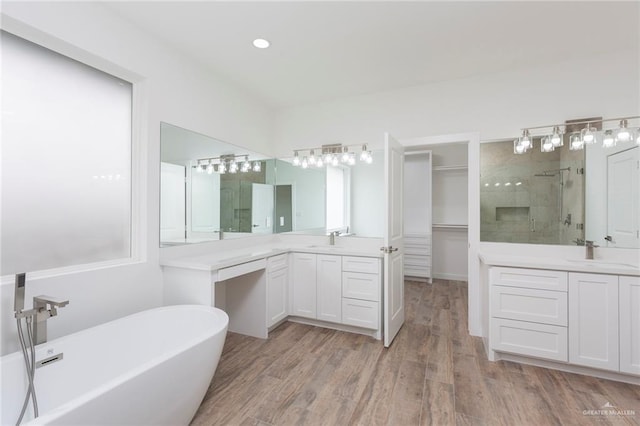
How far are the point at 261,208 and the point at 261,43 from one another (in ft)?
6.31

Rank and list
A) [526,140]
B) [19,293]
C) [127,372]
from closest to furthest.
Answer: [127,372] < [19,293] < [526,140]

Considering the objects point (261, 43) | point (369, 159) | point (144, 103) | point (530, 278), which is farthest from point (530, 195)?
point (144, 103)

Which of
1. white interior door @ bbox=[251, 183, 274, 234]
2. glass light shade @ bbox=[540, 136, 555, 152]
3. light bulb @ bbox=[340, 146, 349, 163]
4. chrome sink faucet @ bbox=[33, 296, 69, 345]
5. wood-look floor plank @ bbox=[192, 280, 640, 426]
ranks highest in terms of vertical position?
light bulb @ bbox=[340, 146, 349, 163]

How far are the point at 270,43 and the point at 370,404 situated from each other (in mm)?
2952

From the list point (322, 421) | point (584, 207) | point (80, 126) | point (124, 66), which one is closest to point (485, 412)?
point (322, 421)

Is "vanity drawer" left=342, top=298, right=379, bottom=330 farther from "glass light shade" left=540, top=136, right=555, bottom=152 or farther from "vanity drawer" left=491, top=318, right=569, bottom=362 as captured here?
"glass light shade" left=540, top=136, right=555, bottom=152

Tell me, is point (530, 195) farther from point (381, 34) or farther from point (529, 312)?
point (381, 34)

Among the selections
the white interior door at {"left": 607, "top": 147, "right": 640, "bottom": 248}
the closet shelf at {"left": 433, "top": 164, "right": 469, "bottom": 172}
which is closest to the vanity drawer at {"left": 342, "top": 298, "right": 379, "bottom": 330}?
the white interior door at {"left": 607, "top": 147, "right": 640, "bottom": 248}

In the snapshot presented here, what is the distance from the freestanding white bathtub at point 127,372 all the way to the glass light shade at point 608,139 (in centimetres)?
352

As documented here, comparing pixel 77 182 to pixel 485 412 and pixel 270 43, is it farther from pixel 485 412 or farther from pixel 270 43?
pixel 485 412

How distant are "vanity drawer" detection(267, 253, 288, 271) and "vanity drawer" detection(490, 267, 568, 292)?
2.04 metres

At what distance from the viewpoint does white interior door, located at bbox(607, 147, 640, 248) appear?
2430 mm

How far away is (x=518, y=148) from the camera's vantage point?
2.78 m

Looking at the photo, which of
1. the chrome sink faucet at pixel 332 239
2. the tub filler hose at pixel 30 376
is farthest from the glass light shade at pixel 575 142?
the tub filler hose at pixel 30 376
